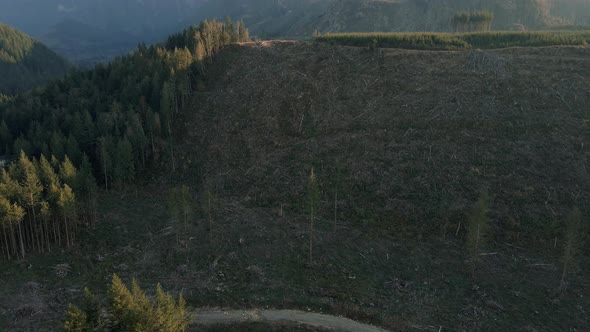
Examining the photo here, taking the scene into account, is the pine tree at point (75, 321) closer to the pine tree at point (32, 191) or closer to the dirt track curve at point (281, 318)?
the dirt track curve at point (281, 318)

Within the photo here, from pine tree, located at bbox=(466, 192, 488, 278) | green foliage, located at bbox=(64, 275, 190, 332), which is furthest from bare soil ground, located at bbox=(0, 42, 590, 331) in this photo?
green foliage, located at bbox=(64, 275, 190, 332)

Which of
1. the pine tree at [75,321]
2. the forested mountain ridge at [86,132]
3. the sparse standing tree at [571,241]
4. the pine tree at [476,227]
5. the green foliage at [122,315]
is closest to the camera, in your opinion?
the pine tree at [75,321]

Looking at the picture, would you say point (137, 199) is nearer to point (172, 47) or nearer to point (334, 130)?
point (334, 130)

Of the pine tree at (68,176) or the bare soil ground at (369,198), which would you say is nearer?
the bare soil ground at (369,198)

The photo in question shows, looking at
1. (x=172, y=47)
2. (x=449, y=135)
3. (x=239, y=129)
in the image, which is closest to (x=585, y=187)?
(x=449, y=135)

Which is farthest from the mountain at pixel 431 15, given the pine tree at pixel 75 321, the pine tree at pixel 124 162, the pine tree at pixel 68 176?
the pine tree at pixel 75 321

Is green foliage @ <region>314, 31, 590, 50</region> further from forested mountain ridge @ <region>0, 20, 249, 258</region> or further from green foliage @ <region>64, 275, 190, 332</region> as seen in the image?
green foliage @ <region>64, 275, 190, 332</region>

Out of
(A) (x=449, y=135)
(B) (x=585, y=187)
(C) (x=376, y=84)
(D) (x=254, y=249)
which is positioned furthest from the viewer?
(C) (x=376, y=84)
